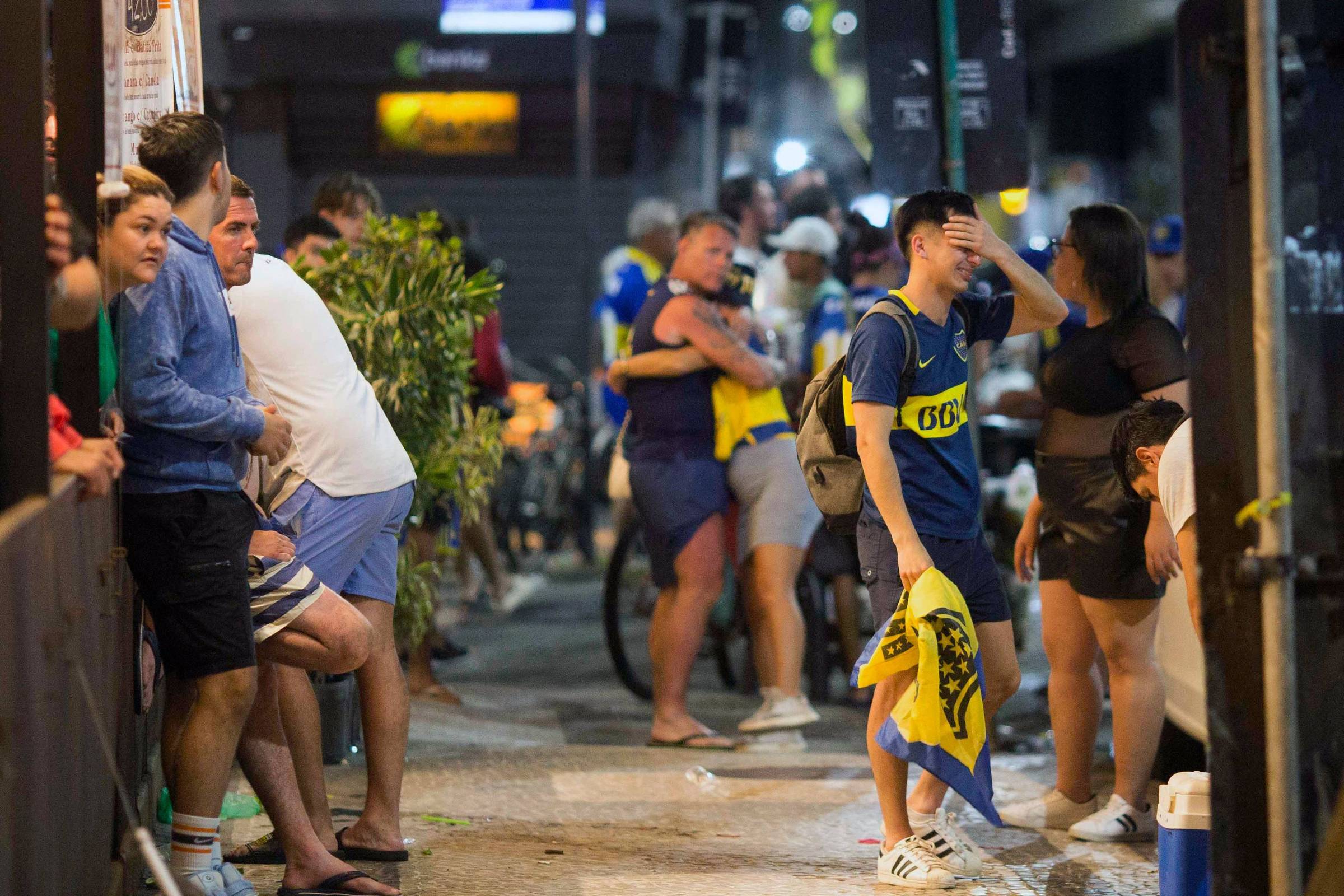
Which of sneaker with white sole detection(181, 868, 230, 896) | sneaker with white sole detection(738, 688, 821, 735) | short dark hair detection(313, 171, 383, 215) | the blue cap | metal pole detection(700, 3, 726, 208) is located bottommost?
sneaker with white sole detection(738, 688, 821, 735)

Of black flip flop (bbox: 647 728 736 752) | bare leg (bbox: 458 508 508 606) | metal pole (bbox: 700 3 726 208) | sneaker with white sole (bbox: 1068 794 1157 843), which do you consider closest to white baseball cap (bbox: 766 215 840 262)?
bare leg (bbox: 458 508 508 606)

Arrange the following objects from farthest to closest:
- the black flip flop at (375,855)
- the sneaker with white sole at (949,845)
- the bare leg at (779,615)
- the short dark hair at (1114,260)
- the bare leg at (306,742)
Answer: the bare leg at (779,615) < the short dark hair at (1114,260) < the black flip flop at (375,855) < the sneaker with white sole at (949,845) < the bare leg at (306,742)

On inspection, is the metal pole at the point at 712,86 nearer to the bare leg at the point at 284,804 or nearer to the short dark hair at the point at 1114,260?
the short dark hair at the point at 1114,260

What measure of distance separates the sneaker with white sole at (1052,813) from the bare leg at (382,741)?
2.15 m

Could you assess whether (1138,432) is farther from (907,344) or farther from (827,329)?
(827,329)

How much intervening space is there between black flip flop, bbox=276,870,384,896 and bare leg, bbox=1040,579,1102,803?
245 centimetres

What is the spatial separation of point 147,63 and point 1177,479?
3318mm

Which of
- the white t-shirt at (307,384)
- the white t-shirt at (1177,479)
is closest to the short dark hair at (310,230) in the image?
the white t-shirt at (307,384)

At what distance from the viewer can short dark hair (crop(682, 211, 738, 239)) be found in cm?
738

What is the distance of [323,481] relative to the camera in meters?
4.97

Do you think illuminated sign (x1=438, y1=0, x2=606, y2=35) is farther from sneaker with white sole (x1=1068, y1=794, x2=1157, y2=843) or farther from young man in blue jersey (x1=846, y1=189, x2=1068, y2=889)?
sneaker with white sole (x1=1068, y1=794, x2=1157, y2=843)

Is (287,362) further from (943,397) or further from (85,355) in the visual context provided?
(943,397)

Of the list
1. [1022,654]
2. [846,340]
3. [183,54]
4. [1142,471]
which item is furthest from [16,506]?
[1022,654]

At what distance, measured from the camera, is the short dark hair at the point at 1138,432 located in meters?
5.04
